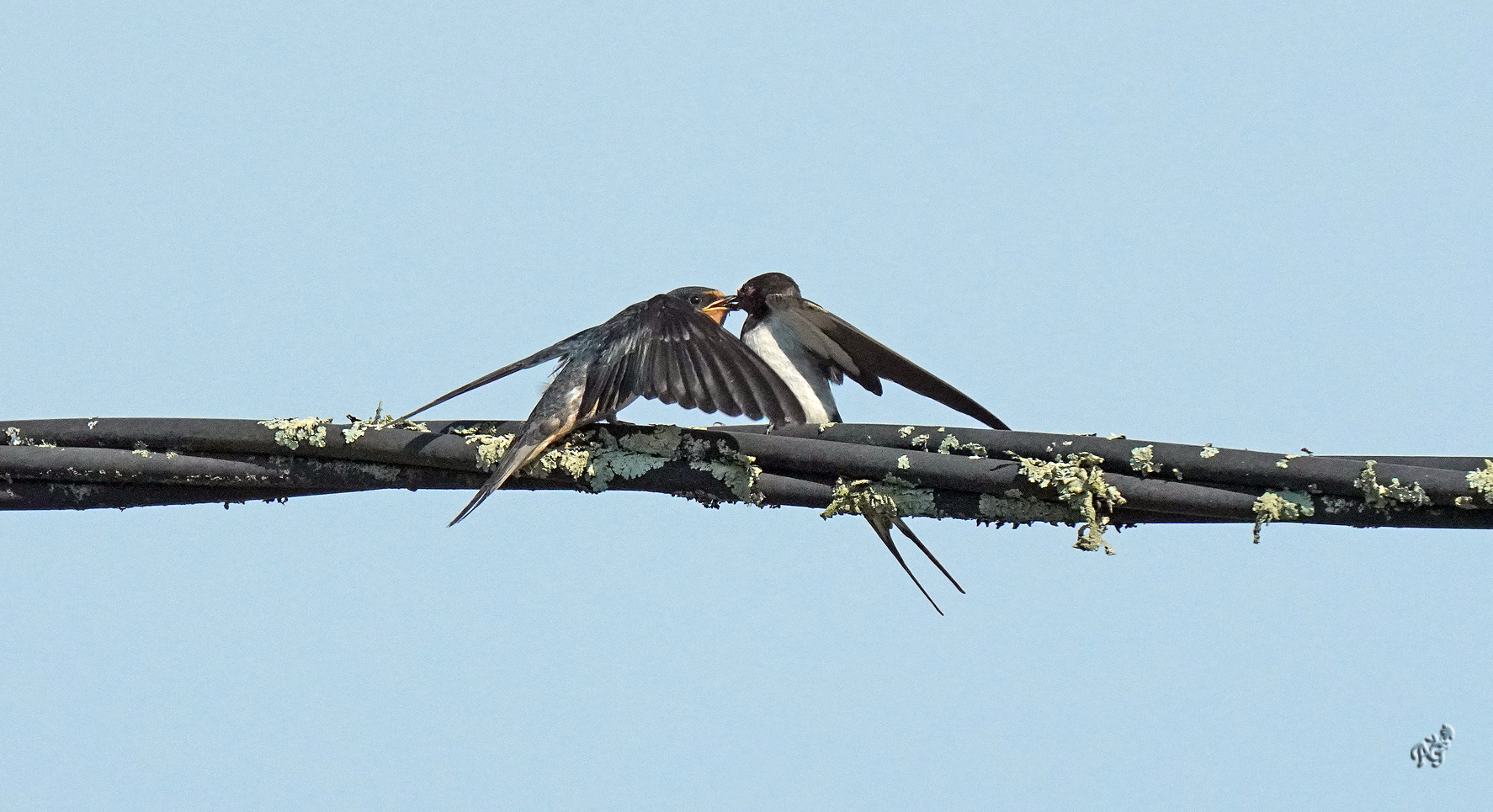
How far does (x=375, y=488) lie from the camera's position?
135 inches

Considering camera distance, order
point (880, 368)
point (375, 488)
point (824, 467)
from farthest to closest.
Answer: point (880, 368) → point (375, 488) → point (824, 467)

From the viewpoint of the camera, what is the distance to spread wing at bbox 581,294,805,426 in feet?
12.0

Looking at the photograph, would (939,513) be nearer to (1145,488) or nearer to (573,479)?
(1145,488)

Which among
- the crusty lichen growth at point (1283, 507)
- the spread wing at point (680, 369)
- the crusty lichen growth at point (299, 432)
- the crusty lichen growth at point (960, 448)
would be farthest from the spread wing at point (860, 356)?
the crusty lichen growth at point (299, 432)

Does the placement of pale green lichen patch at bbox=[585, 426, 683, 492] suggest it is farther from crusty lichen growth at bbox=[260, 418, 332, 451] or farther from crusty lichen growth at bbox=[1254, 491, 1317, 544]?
crusty lichen growth at bbox=[1254, 491, 1317, 544]

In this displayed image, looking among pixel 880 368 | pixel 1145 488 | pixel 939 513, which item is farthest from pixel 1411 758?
pixel 880 368

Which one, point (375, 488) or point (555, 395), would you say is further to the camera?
point (555, 395)

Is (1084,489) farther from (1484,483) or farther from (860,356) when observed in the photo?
(860,356)

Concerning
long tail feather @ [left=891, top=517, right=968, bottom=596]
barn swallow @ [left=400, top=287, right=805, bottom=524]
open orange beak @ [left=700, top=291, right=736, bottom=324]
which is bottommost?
long tail feather @ [left=891, top=517, right=968, bottom=596]

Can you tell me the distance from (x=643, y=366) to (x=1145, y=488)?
143 cm

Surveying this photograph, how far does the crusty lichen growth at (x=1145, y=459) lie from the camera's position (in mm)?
3006

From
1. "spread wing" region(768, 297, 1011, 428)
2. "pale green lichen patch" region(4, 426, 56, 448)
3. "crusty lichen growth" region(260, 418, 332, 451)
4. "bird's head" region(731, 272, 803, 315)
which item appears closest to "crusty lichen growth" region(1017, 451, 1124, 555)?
"spread wing" region(768, 297, 1011, 428)

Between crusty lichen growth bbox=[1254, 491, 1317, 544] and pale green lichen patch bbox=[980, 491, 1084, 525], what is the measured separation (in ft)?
1.14

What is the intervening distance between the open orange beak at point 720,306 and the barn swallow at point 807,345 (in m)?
0.02
